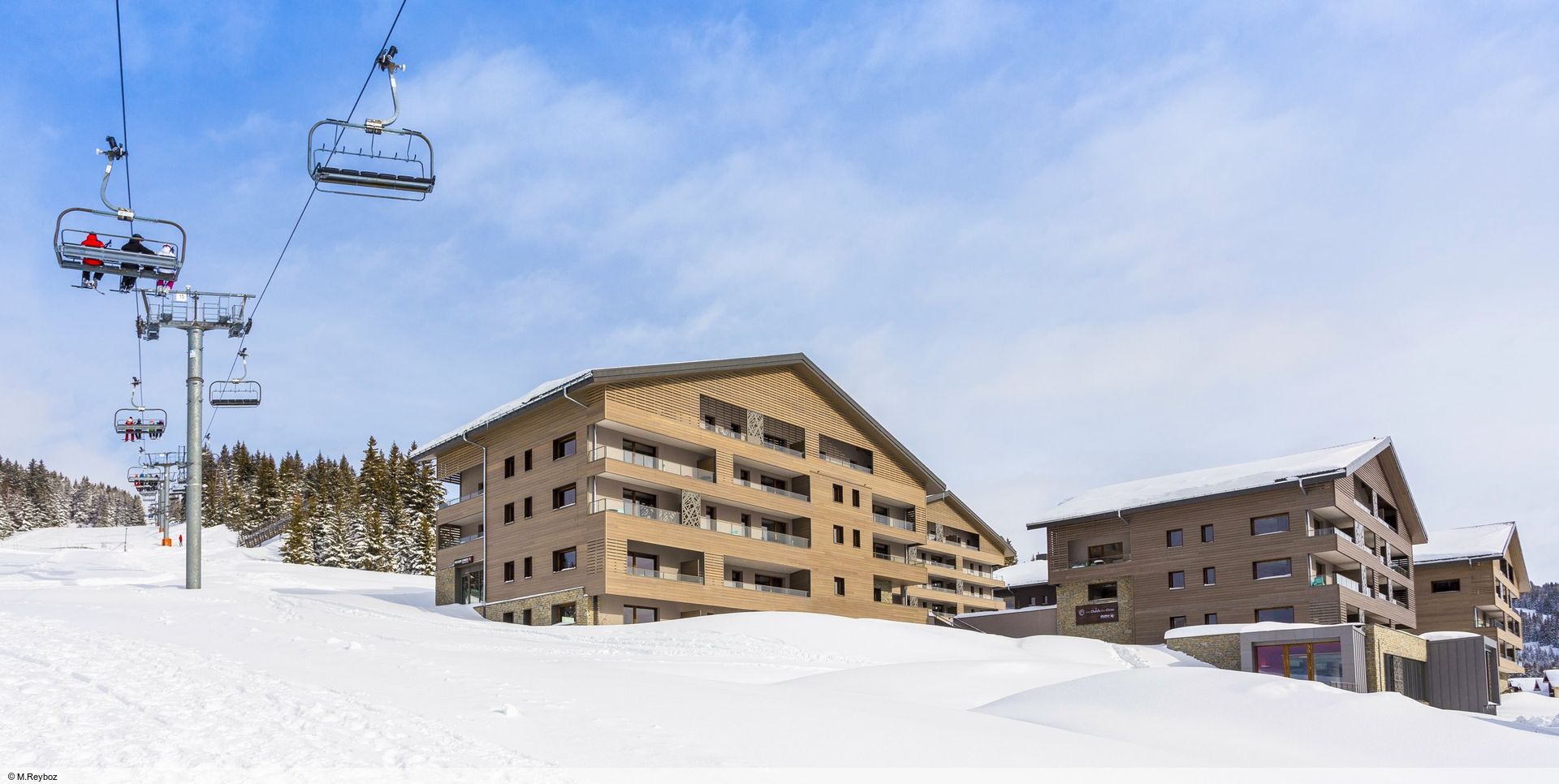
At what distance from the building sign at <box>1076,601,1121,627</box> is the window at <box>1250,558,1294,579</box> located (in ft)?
23.4

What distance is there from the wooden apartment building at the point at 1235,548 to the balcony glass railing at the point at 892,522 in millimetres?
6677

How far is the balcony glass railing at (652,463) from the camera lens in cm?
4638

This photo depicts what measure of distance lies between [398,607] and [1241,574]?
123 feet

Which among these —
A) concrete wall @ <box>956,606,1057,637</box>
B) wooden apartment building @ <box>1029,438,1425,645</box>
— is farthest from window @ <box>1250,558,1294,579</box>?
concrete wall @ <box>956,606,1057,637</box>

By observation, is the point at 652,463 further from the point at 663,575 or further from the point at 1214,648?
the point at 1214,648

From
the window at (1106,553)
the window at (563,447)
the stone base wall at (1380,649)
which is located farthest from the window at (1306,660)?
the window at (563,447)

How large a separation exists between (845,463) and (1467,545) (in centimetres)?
4526

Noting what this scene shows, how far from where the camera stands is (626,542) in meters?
45.9

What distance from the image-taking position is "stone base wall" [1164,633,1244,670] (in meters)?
44.5

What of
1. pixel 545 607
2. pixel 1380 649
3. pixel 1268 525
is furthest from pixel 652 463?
pixel 1380 649

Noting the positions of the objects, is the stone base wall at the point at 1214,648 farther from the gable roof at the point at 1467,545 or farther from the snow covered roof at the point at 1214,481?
the gable roof at the point at 1467,545

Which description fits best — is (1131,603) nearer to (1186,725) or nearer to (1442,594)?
(1442,594)

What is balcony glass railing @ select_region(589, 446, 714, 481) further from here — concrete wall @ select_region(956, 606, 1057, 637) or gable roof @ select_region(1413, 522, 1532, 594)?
gable roof @ select_region(1413, 522, 1532, 594)

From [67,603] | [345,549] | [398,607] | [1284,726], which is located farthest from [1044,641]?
[345,549]
